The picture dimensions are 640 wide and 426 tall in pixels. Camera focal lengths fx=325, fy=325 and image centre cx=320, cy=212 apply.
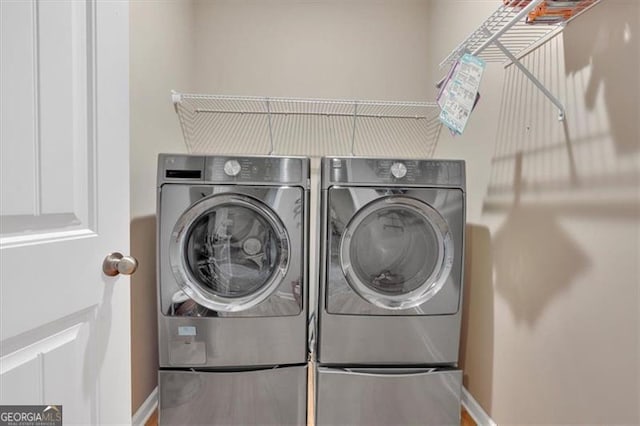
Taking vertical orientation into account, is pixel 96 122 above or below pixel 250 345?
above

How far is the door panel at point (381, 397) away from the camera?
1458 mm

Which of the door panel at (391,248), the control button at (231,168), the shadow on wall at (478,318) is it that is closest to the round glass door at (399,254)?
the door panel at (391,248)

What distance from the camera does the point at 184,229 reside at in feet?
4.66

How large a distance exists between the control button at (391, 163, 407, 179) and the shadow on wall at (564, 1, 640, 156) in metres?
0.66

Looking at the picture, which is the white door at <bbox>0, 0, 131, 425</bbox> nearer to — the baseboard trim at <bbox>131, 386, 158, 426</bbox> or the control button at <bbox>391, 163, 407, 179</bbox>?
the baseboard trim at <bbox>131, 386, 158, 426</bbox>

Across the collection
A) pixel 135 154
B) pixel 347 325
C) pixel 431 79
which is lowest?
pixel 347 325

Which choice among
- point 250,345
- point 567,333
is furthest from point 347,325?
point 567,333

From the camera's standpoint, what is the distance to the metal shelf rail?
990mm

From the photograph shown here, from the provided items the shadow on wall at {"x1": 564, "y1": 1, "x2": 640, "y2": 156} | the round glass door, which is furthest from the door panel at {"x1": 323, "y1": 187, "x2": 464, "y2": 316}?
the shadow on wall at {"x1": 564, "y1": 1, "x2": 640, "y2": 156}

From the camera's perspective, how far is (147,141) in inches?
63.1

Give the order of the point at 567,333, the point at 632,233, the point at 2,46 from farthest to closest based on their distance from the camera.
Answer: the point at 567,333, the point at 632,233, the point at 2,46

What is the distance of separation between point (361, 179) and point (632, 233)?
90 centimetres

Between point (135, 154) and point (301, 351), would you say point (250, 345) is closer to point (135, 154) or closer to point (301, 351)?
point (301, 351)

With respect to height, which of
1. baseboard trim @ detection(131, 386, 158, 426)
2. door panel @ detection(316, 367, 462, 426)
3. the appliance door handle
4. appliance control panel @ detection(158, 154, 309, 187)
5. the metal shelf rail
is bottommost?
baseboard trim @ detection(131, 386, 158, 426)
